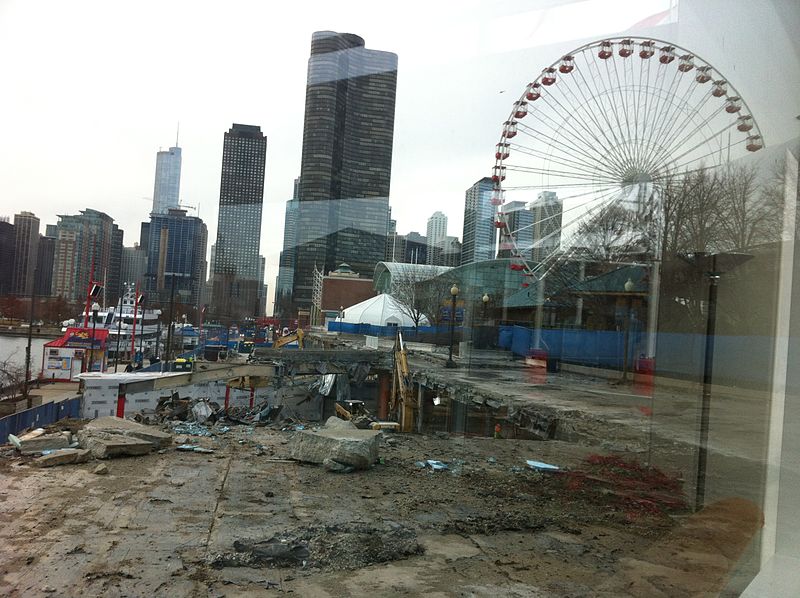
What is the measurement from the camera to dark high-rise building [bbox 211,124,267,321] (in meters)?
7.90

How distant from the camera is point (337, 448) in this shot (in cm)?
549

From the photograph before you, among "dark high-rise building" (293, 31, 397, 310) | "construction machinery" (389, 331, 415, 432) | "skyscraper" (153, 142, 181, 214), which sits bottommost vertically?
"construction machinery" (389, 331, 415, 432)

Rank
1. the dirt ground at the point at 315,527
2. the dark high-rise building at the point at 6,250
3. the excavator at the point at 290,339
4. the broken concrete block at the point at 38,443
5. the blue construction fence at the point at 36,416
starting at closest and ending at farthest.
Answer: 1. the dirt ground at the point at 315,527
2. the dark high-rise building at the point at 6,250
3. the broken concrete block at the point at 38,443
4. the blue construction fence at the point at 36,416
5. the excavator at the point at 290,339

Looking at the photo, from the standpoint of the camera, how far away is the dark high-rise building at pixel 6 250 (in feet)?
12.6

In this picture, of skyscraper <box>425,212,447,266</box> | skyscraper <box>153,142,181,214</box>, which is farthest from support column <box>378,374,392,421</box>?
skyscraper <box>153,142,181,214</box>

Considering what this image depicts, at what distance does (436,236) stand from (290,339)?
268 inches

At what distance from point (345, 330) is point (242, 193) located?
16.4 m

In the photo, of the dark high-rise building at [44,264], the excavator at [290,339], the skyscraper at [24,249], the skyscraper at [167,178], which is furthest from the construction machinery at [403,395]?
the skyscraper at [24,249]

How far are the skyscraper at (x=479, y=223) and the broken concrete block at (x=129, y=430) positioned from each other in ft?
46.2

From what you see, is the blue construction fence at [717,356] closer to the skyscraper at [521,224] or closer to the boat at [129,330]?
the skyscraper at [521,224]

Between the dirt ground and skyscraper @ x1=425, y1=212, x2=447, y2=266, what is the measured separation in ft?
42.1

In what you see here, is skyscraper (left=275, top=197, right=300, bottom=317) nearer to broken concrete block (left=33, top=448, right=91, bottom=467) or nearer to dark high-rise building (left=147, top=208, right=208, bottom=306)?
dark high-rise building (left=147, top=208, right=208, bottom=306)

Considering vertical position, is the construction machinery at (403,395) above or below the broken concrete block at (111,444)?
below

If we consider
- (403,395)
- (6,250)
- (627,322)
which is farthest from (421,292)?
(6,250)
